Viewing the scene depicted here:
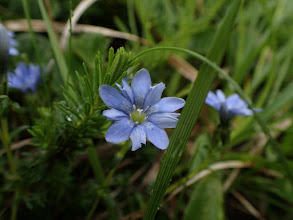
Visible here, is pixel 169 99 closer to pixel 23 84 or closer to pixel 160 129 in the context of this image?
pixel 160 129

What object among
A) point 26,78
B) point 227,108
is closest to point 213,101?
point 227,108

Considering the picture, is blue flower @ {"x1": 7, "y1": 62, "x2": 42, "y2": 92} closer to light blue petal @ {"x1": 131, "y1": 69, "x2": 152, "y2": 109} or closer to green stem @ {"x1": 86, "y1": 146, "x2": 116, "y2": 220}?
green stem @ {"x1": 86, "y1": 146, "x2": 116, "y2": 220}

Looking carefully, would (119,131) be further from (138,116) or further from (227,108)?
(227,108)

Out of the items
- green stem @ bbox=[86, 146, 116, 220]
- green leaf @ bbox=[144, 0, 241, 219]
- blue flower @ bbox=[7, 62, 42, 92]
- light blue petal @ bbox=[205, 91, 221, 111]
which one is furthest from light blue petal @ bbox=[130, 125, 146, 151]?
blue flower @ bbox=[7, 62, 42, 92]

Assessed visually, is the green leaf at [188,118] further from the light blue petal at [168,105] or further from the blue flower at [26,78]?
the blue flower at [26,78]

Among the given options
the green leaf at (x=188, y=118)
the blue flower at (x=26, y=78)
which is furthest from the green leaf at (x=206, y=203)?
the blue flower at (x=26, y=78)

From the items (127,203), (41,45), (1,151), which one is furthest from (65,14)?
(127,203)
